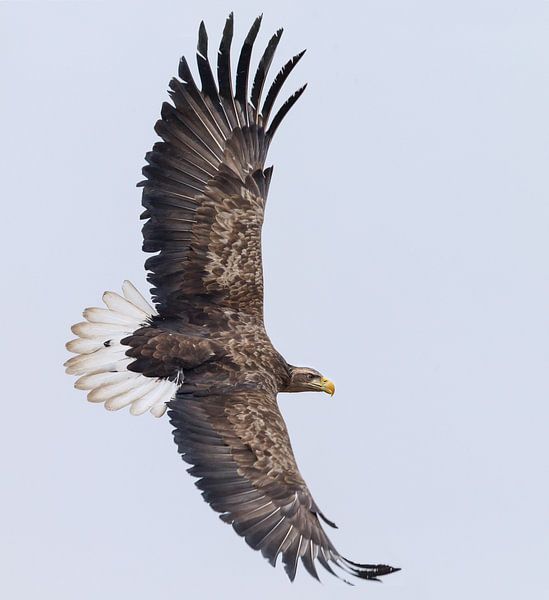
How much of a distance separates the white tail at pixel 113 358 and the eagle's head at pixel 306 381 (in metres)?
1.42

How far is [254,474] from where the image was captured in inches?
501

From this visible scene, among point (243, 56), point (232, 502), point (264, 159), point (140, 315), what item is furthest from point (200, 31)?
point (232, 502)

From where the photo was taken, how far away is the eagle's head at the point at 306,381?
14.5 m

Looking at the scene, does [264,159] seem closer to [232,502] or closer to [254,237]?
[254,237]

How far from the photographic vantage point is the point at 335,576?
11.9 meters

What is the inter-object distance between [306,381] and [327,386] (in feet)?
0.89

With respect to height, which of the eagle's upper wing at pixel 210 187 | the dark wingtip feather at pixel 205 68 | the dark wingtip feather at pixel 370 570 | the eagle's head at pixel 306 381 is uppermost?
the dark wingtip feather at pixel 205 68

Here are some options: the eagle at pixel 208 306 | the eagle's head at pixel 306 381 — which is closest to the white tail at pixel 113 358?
the eagle at pixel 208 306

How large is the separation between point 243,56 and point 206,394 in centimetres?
307

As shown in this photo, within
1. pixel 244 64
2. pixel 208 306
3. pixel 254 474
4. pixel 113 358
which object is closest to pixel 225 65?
pixel 244 64

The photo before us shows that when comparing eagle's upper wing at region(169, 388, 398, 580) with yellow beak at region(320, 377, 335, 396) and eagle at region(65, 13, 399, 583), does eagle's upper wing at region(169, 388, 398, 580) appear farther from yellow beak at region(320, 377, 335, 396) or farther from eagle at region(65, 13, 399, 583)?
yellow beak at region(320, 377, 335, 396)

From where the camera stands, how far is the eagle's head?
14523mm

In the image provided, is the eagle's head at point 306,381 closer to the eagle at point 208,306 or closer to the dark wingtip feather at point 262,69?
the eagle at point 208,306

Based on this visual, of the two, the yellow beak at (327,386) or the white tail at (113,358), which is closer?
the white tail at (113,358)
